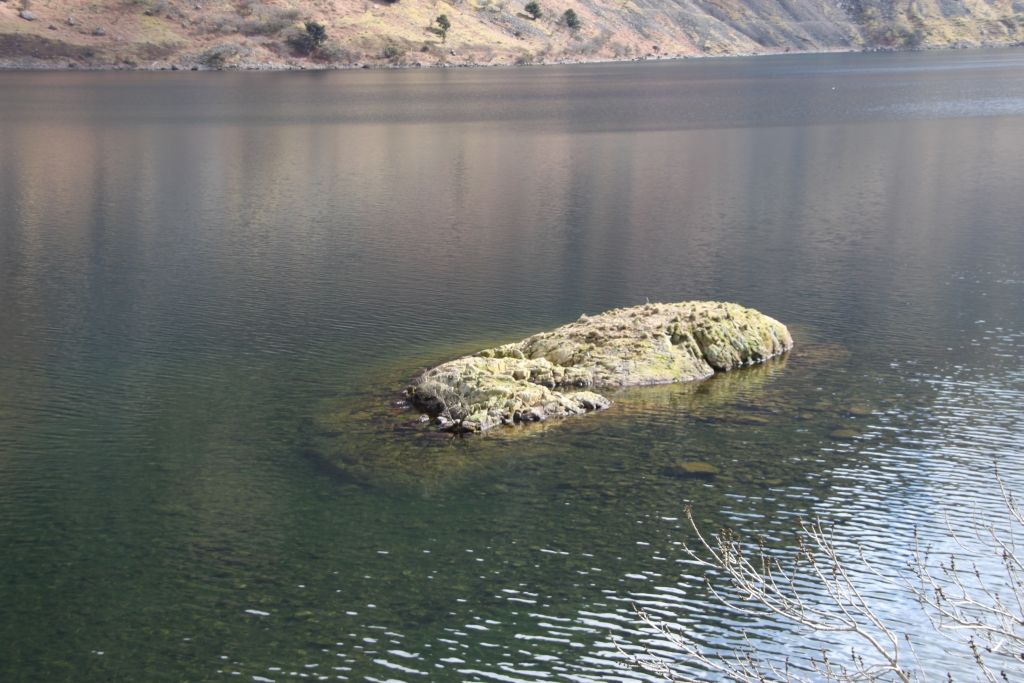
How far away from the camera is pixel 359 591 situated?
2652 cm

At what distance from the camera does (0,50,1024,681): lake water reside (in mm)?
25375

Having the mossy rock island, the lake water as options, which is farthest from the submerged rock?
the mossy rock island

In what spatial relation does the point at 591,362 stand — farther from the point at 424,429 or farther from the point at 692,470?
the point at 692,470

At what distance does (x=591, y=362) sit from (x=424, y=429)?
825 centimetres

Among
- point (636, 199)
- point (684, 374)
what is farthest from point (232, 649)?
point (636, 199)

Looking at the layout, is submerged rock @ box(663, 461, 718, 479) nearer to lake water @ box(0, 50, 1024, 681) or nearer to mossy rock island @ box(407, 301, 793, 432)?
lake water @ box(0, 50, 1024, 681)

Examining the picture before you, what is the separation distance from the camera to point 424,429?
37.1 meters

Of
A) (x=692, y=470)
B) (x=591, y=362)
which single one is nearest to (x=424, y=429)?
(x=591, y=362)

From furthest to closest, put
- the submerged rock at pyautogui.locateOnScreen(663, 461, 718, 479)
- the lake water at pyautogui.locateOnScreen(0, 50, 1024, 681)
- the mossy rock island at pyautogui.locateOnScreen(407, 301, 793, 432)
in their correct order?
the mossy rock island at pyautogui.locateOnScreen(407, 301, 793, 432)
the submerged rock at pyautogui.locateOnScreen(663, 461, 718, 479)
the lake water at pyautogui.locateOnScreen(0, 50, 1024, 681)

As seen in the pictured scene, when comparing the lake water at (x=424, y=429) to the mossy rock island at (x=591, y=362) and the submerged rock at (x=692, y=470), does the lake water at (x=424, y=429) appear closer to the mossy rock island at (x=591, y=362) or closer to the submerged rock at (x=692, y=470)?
the submerged rock at (x=692, y=470)

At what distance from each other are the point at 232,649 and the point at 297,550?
15.7 feet

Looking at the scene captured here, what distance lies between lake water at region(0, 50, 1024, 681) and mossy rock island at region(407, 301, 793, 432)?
4.42 feet

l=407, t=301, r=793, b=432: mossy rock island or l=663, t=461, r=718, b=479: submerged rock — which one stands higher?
l=407, t=301, r=793, b=432: mossy rock island

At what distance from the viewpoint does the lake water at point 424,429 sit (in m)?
25.4
